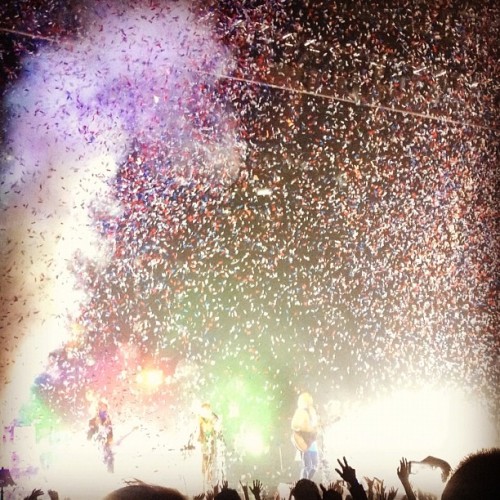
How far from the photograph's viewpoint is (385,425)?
7.94 meters

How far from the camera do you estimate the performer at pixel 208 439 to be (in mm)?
6422

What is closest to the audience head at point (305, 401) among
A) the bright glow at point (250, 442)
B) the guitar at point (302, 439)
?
the guitar at point (302, 439)

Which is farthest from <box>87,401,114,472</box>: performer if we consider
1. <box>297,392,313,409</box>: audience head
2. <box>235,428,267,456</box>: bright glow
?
<box>297,392,313,409</box>: audience head

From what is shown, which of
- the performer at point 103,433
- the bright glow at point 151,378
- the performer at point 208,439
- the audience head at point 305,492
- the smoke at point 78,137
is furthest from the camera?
the bright glow at point 151,378

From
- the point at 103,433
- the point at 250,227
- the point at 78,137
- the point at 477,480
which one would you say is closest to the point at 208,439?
the point at 103,433

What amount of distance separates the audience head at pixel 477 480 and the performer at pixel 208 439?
509cm

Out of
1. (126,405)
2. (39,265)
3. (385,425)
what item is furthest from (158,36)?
(385,425)

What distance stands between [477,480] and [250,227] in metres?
6.35

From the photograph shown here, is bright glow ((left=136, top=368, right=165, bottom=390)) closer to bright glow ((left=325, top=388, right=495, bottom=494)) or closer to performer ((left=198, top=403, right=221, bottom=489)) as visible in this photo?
performer ((left=198, top=403, right=221, bottom=489))

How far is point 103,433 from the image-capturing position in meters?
6.83

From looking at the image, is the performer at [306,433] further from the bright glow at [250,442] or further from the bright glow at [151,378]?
the bright glow at [151,378]

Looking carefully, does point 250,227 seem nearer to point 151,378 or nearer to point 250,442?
point 151,378

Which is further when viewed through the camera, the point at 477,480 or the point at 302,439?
the point at 302,439

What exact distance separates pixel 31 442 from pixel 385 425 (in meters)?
4.54
